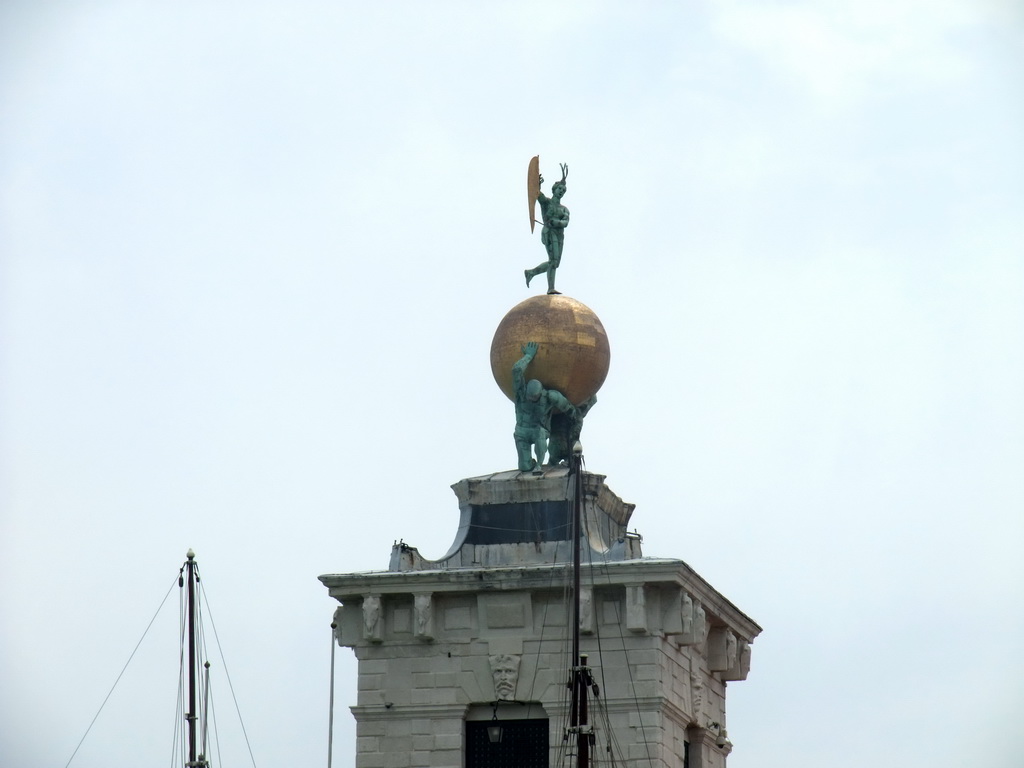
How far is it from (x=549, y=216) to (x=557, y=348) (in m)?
3.99

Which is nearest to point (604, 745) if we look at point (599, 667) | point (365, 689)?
point (599, 667)

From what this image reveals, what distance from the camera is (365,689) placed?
68.8 m

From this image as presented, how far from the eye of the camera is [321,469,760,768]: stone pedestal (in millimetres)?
67188

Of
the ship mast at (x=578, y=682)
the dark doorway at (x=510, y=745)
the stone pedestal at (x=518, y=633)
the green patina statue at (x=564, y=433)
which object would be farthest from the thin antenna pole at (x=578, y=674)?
the green patina statue at (x=564, y=433)

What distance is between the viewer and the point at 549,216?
7275 centimetres

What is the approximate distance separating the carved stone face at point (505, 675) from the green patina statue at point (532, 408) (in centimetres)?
503

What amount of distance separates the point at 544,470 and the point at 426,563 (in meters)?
3.61

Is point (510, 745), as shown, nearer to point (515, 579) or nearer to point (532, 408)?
point (515, 579)

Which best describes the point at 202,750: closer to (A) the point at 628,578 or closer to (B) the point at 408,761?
(B) the point at 408,761

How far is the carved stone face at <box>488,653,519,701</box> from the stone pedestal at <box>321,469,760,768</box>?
23mm

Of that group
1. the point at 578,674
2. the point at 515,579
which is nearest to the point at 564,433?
the point at 515,579

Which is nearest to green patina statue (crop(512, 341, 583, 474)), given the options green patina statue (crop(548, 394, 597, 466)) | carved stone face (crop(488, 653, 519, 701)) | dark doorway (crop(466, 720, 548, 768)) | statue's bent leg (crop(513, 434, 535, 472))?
statue's bent leg (crop(513, 434, 535, 472))

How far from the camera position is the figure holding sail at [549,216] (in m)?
72.6

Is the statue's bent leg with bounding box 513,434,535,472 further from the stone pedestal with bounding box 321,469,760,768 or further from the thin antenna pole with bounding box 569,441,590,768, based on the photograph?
the thin antenna pole with bounding box 569,441,590,768
